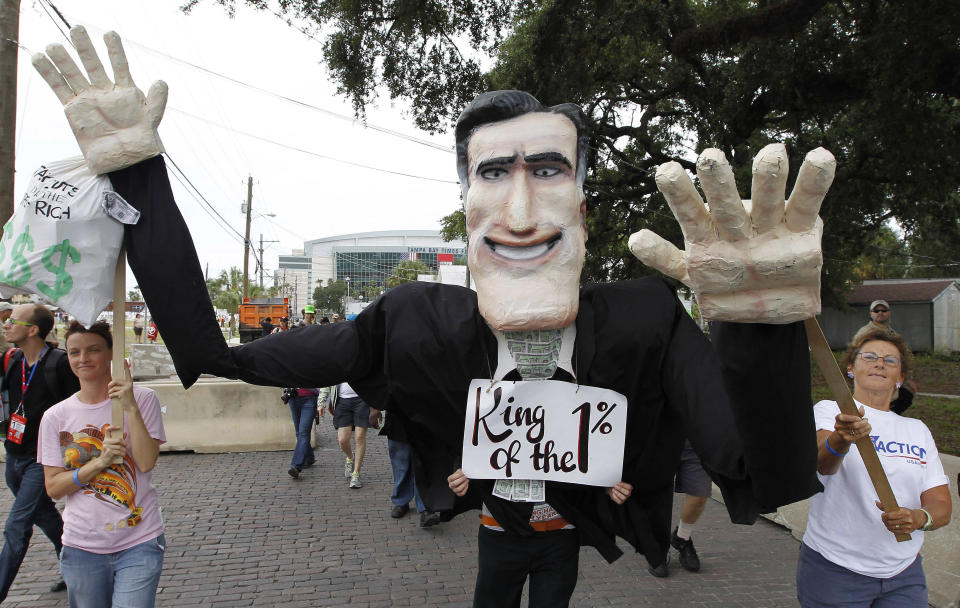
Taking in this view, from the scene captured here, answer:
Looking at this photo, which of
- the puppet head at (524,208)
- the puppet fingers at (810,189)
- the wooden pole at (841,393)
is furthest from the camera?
the puppet head at (524,208)

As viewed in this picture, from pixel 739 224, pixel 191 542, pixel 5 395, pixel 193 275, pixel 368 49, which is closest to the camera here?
pixel 739 224

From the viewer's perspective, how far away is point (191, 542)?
5.14m

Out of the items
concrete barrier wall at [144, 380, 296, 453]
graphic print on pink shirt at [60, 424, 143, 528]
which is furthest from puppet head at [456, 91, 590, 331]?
concrete barrier wall at [144, 380, 296, 453]

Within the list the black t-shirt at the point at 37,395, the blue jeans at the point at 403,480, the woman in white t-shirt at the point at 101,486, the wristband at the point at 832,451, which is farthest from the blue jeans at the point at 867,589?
the black t-shirt at the point at 37,395

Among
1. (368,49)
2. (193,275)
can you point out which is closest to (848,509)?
(193,275)

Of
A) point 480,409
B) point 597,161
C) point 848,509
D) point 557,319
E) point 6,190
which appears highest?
point 597,161

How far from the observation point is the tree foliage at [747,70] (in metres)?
6.75

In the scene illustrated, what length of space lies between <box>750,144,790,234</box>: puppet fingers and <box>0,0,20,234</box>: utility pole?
730cm

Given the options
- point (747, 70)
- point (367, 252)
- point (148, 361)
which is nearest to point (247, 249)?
point (148, 361)

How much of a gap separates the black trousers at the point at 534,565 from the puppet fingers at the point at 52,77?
2056mm

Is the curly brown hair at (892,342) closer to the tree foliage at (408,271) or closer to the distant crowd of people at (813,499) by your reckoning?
the distant crowd of people at (813,499)

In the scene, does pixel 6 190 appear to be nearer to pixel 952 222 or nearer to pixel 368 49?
pixel 368 49

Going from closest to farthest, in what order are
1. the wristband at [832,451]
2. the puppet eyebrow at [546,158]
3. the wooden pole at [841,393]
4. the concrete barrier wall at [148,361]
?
1. the wooden pole at [841,393]
2. the puppet eyebrow at [546,158]
3. the wristband at [832,451]
4. the concrete barrier wall at [148,361]

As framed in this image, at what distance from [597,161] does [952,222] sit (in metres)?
6.37
